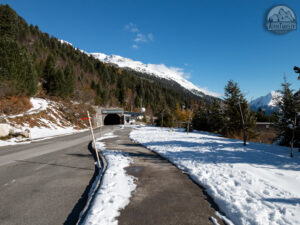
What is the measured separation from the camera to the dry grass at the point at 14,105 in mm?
20678

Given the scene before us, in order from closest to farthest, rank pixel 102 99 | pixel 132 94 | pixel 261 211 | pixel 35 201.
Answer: pixel 261 211, pixel 35 201, pixel 102 99, pixel 132 94

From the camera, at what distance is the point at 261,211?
10.6 feet

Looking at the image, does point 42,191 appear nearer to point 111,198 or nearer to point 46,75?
point 111,198

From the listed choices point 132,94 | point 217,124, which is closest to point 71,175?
point 217,124

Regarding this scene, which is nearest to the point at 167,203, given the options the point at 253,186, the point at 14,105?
the point at 253,186

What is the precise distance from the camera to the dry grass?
67.8 ft

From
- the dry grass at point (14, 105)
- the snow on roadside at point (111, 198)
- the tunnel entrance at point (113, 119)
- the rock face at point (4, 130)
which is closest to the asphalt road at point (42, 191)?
the snow on roadside at point (111, 198)

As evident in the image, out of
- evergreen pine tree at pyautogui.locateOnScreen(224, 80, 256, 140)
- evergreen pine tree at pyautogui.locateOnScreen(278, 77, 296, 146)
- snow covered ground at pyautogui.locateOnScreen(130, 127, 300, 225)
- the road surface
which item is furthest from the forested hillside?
evergreen pine tree at pyautogui.locateOnScreen(278, 77, 296, 146)

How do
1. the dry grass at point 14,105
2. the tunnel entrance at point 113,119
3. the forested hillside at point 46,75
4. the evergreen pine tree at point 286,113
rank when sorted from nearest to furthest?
the evergreen pine tree at point 286,113 → the dry grass at point 14,105 → the forested hillside at point 46,75 → the tunnel entrance at point 113,119

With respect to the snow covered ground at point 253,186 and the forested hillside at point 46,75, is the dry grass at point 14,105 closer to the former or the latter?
the forested hillside at point 46,75

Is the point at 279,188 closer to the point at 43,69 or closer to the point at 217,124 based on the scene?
the point at 217,124

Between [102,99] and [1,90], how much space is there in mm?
54885

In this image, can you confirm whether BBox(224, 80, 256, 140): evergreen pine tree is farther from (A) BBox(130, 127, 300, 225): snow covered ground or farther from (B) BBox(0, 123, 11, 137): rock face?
(B) BBox(0, 123, 11, 137): rock face

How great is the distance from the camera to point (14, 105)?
22406 mm
